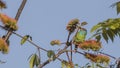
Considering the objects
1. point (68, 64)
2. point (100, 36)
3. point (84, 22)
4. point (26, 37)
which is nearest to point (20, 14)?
point (26, 37)

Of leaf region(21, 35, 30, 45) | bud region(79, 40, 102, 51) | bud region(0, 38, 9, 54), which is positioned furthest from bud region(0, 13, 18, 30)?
bud region(79, 40, 102, 51)

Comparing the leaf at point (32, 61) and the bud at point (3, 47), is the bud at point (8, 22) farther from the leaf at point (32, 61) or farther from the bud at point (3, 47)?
the leaf at point (32, 61)

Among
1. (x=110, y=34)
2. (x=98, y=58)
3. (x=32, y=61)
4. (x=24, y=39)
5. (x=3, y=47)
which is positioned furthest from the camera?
(x=110, y=34)

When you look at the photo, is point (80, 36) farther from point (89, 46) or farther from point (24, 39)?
point (24, 39)

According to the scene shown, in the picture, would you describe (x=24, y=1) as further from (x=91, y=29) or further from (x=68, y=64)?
(x=91, y=29)

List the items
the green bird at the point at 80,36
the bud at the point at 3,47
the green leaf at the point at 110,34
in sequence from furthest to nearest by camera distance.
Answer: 1. the green leaf at the point at 110,34
2. the green bird at the point at 80,36
3. the bud at the point at 3,47

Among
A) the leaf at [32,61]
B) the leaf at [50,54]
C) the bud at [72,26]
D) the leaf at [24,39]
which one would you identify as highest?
the bud at [72,26]

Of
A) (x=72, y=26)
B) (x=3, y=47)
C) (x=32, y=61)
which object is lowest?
(x=32, y=61)

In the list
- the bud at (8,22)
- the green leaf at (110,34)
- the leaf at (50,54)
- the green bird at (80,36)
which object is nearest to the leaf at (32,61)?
the leaf at (50,54)

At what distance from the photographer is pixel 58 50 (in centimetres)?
293

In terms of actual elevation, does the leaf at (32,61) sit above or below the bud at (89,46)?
below

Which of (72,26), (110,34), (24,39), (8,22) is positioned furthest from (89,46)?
(110,34)

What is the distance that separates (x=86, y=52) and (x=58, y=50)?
234 mm

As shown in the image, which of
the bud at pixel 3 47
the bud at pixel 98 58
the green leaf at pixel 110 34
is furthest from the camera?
the green leaf at pixel 110 34
